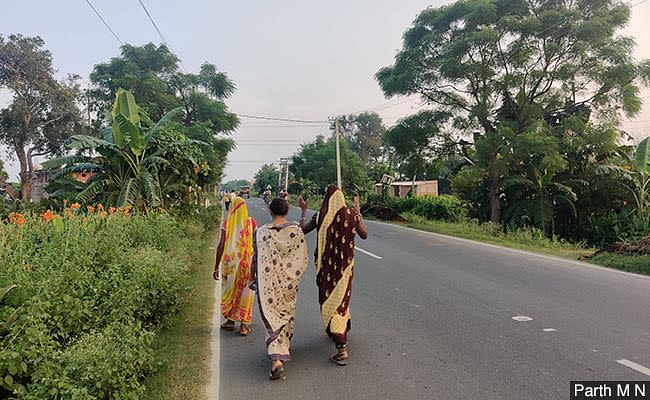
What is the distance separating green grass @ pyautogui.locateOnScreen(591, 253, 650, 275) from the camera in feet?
30.8

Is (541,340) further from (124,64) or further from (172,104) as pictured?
(124,64)

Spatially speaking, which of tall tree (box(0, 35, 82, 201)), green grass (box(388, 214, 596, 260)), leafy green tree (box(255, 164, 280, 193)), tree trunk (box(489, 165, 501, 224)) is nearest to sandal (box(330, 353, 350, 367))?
green grass (box(388, 214, 596, 260))

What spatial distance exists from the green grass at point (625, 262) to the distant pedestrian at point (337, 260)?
7.39 m

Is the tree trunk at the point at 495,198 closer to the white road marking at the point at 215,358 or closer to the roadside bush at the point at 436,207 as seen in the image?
the roadside bush at the point at 436,207

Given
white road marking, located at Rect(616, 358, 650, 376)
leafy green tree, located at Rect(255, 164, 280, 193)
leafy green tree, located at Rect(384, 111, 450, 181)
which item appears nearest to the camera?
white road marking, located at Rect(616, 358, 650, 376)

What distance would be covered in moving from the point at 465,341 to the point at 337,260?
178 centimetres

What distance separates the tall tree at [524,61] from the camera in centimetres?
1908

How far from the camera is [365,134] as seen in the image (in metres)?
77.8

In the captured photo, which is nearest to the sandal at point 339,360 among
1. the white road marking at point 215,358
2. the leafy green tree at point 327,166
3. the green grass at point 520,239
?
the white road marking at point 215,358

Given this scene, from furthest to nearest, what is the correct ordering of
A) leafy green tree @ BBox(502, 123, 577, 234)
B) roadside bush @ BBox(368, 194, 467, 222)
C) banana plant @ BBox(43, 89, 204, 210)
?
1. roadside bush @ BBox(368, 194, 467, 222)
2. leafy green tree @ BBox(502, 123, 577, 234)
3. banana plant @ BBox(43, 89, 204, 210)

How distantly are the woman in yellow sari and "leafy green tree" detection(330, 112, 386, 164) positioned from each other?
231 feet

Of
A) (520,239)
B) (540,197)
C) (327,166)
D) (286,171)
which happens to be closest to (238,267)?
(520,239)

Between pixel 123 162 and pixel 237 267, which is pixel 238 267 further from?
pixel 123 162

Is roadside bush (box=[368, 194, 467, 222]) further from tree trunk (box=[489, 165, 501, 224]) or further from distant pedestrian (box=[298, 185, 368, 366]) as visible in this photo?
distant pedestrian (box=[298, 185, 368, 366])
